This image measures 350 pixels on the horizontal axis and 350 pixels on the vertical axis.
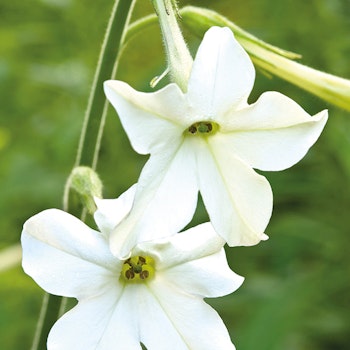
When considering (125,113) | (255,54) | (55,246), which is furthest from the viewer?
(255,54)

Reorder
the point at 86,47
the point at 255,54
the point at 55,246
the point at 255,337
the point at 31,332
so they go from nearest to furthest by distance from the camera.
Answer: the point at 55,246 → the point at 255,54 → the point at 255,337 → the point at 31,332 → the point at 86,47

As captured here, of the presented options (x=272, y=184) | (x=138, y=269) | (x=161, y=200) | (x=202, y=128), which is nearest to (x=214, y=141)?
(x=202, y=128)

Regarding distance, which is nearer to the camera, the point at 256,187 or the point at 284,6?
the point at 256,187

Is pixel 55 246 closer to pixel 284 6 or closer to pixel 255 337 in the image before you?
pixel 255 337

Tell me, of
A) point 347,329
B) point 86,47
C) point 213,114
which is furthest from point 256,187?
point 86,47

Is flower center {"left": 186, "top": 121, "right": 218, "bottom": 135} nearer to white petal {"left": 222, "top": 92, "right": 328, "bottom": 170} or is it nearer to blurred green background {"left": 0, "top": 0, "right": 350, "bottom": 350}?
white petal {"left": 222, "top": 92, "right": 328, "bottom": 170}

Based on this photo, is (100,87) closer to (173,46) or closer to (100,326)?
(173,46)

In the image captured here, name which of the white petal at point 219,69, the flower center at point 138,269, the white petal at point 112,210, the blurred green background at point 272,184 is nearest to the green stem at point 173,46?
the white petal at point 219,69
